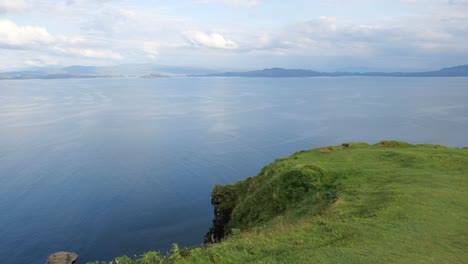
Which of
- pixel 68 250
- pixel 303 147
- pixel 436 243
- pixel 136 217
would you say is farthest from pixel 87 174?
pixel 436 243

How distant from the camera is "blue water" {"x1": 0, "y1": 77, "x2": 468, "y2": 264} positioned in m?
56.1

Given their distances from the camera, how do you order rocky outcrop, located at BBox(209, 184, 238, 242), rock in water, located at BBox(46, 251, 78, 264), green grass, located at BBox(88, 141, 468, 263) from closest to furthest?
1. green grass, located at BBox(88, 141, 468, 263)
2. rocky outcrop, located at BBox(209, 184, 238, 242)
3. rock in water, located at BBox(46, 251, 78, 264)

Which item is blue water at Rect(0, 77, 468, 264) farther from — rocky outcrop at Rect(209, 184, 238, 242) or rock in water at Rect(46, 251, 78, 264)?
rocky outcrop at Rect(209, 184, 238, 242)

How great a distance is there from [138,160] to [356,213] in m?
78.3

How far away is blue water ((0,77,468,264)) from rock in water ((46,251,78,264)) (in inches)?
69.2

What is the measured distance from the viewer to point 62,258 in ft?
154

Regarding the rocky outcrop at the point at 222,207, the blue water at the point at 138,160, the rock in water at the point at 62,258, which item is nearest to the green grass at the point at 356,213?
the rocky outcrop at the point at 222,207

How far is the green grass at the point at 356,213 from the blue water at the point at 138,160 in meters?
25.4

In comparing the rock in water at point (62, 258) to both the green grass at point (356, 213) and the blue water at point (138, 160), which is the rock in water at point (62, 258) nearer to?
the blue water at point (138, 160)

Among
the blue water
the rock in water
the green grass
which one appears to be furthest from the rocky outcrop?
the rock in water

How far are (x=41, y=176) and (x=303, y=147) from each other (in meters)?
68.4

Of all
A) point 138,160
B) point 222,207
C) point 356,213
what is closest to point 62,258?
point 222,207

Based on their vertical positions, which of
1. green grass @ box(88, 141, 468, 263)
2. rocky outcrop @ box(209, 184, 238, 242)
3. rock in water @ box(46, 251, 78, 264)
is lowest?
rock in water @ box(46, 251, 78, 264)

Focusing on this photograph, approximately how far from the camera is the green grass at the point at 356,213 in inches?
648
